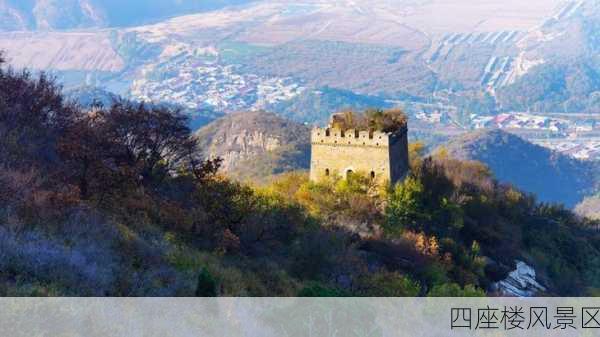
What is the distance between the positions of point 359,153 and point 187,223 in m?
8.11

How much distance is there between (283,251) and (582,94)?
140m

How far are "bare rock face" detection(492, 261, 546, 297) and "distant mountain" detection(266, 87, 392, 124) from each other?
3626 inches

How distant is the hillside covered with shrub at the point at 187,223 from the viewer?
8508 millimetres

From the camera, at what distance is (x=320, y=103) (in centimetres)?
12256

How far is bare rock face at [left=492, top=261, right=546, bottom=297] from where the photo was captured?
757 inches

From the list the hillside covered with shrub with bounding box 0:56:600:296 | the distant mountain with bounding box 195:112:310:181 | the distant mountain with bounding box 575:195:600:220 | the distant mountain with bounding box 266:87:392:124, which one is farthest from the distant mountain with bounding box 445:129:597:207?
the hillside covered with shrub with bounding box 0:56:600:296

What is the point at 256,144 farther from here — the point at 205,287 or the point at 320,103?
the point at 205,287

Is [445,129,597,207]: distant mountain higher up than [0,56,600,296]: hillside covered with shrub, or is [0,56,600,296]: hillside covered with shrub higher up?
[0,56,600,296]: hillside covered with shrub

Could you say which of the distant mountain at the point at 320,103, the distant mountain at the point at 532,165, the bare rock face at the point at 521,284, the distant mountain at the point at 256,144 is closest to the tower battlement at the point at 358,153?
the bare rock face at the point at 521,284

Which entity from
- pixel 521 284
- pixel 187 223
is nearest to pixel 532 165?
pixel 521 284

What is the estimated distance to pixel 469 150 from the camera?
79.0m

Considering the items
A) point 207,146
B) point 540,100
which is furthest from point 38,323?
point 540,100

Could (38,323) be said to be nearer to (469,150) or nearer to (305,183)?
(305,183)

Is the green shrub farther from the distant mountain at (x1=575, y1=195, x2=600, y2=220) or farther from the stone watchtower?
the distant mountain at (x1=575, y1=195, x2=600, y2=220)
